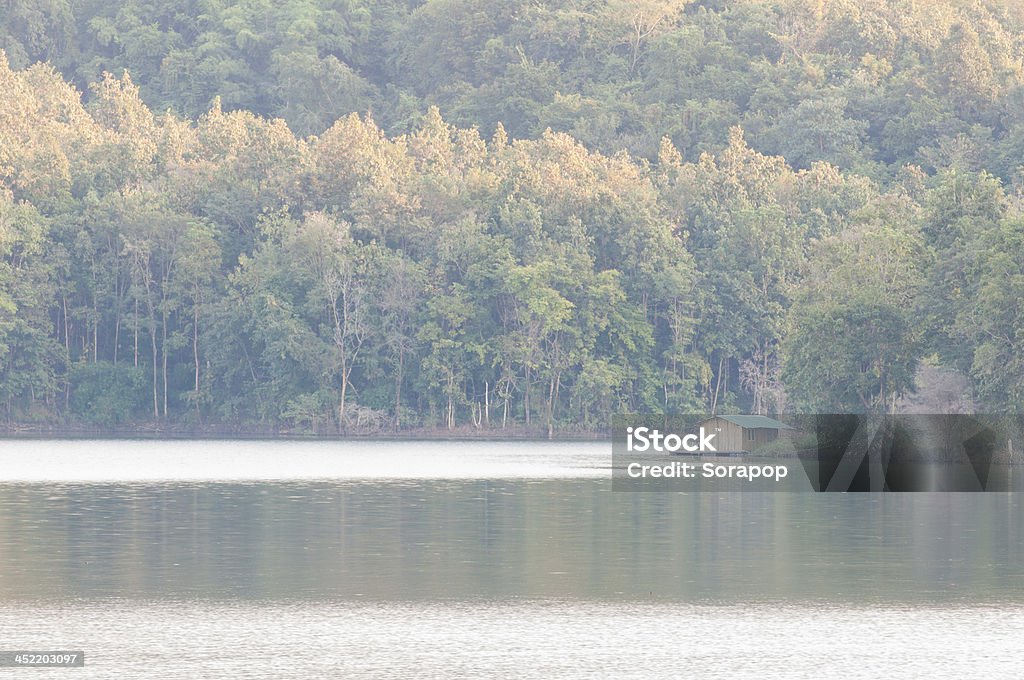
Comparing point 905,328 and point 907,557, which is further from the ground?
point 905,328

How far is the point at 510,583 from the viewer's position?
30062 millimetres

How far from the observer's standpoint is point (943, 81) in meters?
122

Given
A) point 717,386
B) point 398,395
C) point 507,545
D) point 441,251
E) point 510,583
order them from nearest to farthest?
point 510,583, point 507,545, point 398,395, point 441,251, point 717,386

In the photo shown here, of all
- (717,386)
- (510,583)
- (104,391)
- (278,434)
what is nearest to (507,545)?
(510,583)

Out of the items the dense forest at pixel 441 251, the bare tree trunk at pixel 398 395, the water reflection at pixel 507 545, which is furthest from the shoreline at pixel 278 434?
the water reflection at pixel 507 545

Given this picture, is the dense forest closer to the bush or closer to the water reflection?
the bush

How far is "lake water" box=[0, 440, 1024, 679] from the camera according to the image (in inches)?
904

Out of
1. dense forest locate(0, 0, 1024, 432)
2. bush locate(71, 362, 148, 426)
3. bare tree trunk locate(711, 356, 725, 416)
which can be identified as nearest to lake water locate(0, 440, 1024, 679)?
dense forest locate(0, 0, 1024, 432)

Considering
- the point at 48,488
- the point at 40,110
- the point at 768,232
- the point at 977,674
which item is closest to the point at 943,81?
the point at 768,232

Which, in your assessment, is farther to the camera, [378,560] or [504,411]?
[504,411]

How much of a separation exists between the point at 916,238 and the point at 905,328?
6878 millimetres

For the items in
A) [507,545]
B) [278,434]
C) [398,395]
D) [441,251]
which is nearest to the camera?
[507,545]

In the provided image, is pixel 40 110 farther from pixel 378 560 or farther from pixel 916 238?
pixel 378 560

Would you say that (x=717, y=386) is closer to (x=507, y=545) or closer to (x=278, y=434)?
(x=278, y=434)
